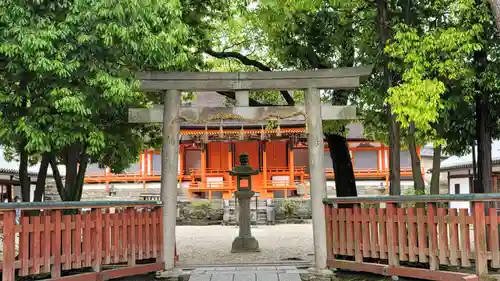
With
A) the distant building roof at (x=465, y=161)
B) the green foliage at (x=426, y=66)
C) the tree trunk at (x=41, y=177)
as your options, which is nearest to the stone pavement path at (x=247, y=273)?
the green foliage at (x=426, y=66)

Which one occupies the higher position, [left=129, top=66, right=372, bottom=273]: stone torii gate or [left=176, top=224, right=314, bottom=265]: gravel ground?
[left=129, top=66, right=372, bottom=273]: stone torii gate

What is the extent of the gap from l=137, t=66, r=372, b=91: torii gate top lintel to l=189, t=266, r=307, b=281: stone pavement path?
3176 mm

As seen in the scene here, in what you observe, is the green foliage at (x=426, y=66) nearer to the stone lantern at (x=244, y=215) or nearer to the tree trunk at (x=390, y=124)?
the tree trunk at (x=390, y=124)

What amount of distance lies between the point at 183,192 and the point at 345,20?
2038 centimetres

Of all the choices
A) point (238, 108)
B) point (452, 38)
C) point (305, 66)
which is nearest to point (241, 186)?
point (305, 66)

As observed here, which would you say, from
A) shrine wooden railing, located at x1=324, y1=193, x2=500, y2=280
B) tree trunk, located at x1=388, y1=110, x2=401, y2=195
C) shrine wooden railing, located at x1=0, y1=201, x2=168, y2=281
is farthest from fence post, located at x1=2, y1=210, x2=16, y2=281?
tree trunk, located at x1=388, y1=110, x2=401, y2=195

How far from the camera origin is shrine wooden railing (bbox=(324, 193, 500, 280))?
643 centimetres

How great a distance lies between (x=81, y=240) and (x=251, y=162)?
23.6m

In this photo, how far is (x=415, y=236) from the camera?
7.34 meters

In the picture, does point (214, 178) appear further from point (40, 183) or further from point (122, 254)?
point (122, 254)

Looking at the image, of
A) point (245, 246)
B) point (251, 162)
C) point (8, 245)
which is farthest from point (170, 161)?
point (251, 162)

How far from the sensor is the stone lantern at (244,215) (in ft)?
42.6

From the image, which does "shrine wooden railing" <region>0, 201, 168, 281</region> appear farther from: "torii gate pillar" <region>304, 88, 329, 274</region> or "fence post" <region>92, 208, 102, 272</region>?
"torii gate pillar" <region>304, 88, 329, 274</region>

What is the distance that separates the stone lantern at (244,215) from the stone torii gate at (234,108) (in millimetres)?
3976
